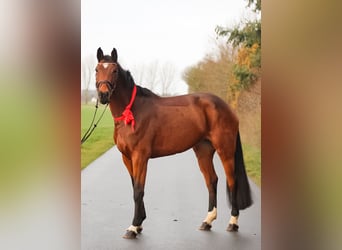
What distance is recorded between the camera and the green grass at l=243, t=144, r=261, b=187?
2180 millimetres

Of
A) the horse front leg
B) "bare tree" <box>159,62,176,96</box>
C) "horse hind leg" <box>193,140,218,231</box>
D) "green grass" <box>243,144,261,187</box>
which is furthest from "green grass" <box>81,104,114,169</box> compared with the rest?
"green grass" <box>243,144,261,187</box>

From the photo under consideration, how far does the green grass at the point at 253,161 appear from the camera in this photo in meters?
2.18

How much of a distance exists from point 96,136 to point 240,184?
0.79 metres

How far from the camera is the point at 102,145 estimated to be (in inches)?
85.9

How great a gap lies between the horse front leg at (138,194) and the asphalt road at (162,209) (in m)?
0.03

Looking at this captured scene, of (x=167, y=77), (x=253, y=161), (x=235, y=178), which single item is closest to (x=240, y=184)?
(x=235, y=178)

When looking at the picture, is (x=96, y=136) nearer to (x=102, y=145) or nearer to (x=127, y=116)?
(x=102, y=145)

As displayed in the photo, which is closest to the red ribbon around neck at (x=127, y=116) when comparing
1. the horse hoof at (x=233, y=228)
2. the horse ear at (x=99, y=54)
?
the horse ear at (x=99, y=54)

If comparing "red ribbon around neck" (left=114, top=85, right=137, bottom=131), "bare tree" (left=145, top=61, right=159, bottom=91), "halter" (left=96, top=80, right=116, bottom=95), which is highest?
"bare tree" (left=145, top=61, right=159, bottom=91)

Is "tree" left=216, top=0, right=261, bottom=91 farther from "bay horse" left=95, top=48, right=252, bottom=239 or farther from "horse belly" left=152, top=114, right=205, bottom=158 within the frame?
"horse belly" left=152, top=114, right=205, bottom=158

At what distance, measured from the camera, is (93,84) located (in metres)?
2.13

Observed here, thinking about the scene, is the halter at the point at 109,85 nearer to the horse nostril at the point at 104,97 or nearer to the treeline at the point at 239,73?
the horse nostril at the point at 104,97

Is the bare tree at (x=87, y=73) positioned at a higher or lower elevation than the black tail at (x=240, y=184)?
higher

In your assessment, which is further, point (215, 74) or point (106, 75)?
point (215, 74)
